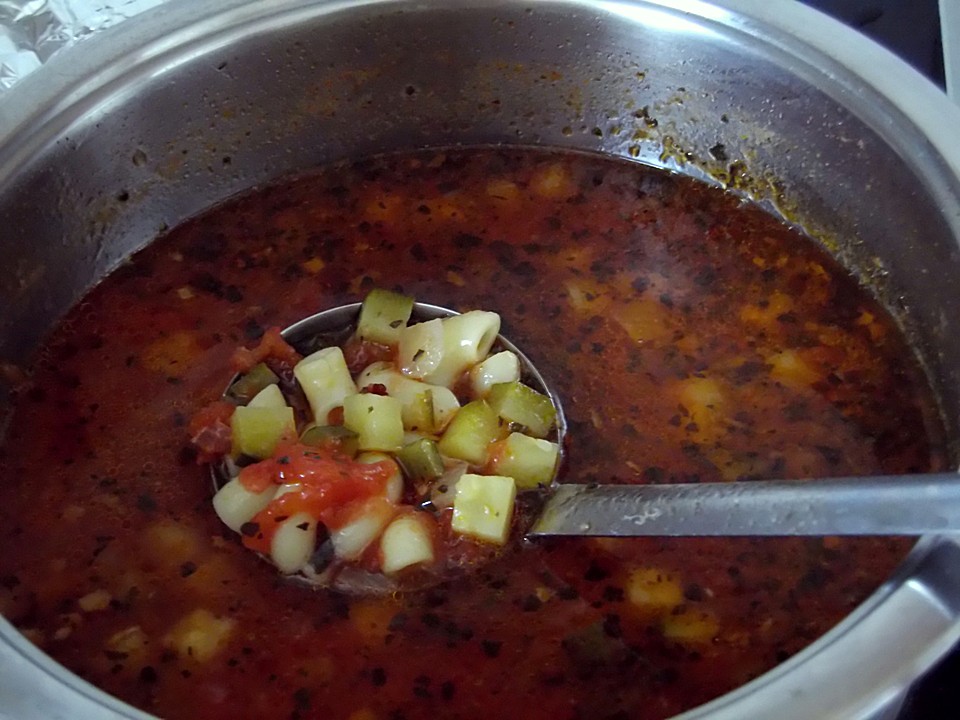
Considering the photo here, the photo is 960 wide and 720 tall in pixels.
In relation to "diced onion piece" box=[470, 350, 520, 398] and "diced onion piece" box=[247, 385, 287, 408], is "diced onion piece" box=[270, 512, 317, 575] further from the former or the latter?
"diced onion piece" box=[470, 350, 520, 398]

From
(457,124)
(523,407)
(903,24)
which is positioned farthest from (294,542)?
(903,24)

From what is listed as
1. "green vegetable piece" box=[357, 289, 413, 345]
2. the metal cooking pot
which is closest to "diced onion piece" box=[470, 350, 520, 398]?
"green vegetable piece" box=[357, 289, 413, 345]

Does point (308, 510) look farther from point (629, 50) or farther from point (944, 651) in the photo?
point (629, 50)

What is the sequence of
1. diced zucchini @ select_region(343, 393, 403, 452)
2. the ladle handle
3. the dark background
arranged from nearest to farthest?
the ladle handle → diced zucchini @ select_region(343, 393, 403, 452) → the dark background

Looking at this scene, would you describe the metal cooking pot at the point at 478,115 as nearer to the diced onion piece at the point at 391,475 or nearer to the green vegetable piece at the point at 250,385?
the green vegetable piece at the point at 250,385

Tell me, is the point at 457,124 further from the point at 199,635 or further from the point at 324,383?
the point at 199,635

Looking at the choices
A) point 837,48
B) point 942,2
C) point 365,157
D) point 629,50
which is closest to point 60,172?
point 365,157

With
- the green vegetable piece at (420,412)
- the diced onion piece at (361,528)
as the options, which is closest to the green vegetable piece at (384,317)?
the green vegetable piece at (420,412)
